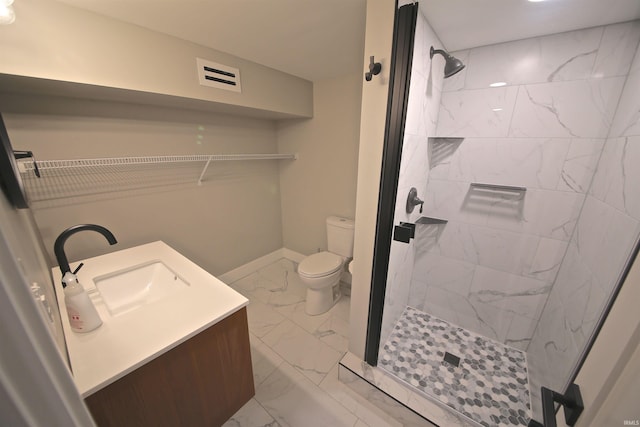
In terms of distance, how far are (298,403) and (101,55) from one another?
2175mm

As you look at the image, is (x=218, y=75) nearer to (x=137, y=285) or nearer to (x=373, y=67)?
(x=373, y=67)

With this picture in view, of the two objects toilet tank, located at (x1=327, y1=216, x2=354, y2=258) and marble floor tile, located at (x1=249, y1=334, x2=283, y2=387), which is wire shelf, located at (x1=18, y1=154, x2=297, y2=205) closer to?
toilet tank, located at (x1=327, y1=216, x2=354, y2=258)

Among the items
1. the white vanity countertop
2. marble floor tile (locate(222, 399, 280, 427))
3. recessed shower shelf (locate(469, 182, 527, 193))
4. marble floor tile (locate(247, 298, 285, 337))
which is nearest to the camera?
the white vanity countertop

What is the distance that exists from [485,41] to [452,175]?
825 millimetres

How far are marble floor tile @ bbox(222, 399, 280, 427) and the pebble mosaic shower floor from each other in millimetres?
766

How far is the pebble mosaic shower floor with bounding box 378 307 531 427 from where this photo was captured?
1.32 meters

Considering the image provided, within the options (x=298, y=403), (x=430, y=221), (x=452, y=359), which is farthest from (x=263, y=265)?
(x=452, y=359)

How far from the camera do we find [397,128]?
1.02 meters

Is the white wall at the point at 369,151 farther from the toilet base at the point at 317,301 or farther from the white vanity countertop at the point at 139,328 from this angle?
the white vanity countertop at the point at 139,328

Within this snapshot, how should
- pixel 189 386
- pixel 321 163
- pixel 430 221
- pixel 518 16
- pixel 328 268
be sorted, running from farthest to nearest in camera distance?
pixel 321 163
pixel 328 268
pixel 430 221
pixel 518 16
pixel 189 386

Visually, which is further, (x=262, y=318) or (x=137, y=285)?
(x=262, y=318)

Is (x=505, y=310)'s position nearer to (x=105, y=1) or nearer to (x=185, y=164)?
(x=185, y=164)

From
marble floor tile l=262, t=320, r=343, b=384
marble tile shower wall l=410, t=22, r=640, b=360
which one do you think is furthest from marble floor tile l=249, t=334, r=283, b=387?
marble tile shower wall l=410, t=22, r=640, b=360

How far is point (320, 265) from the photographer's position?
78.5 inches
